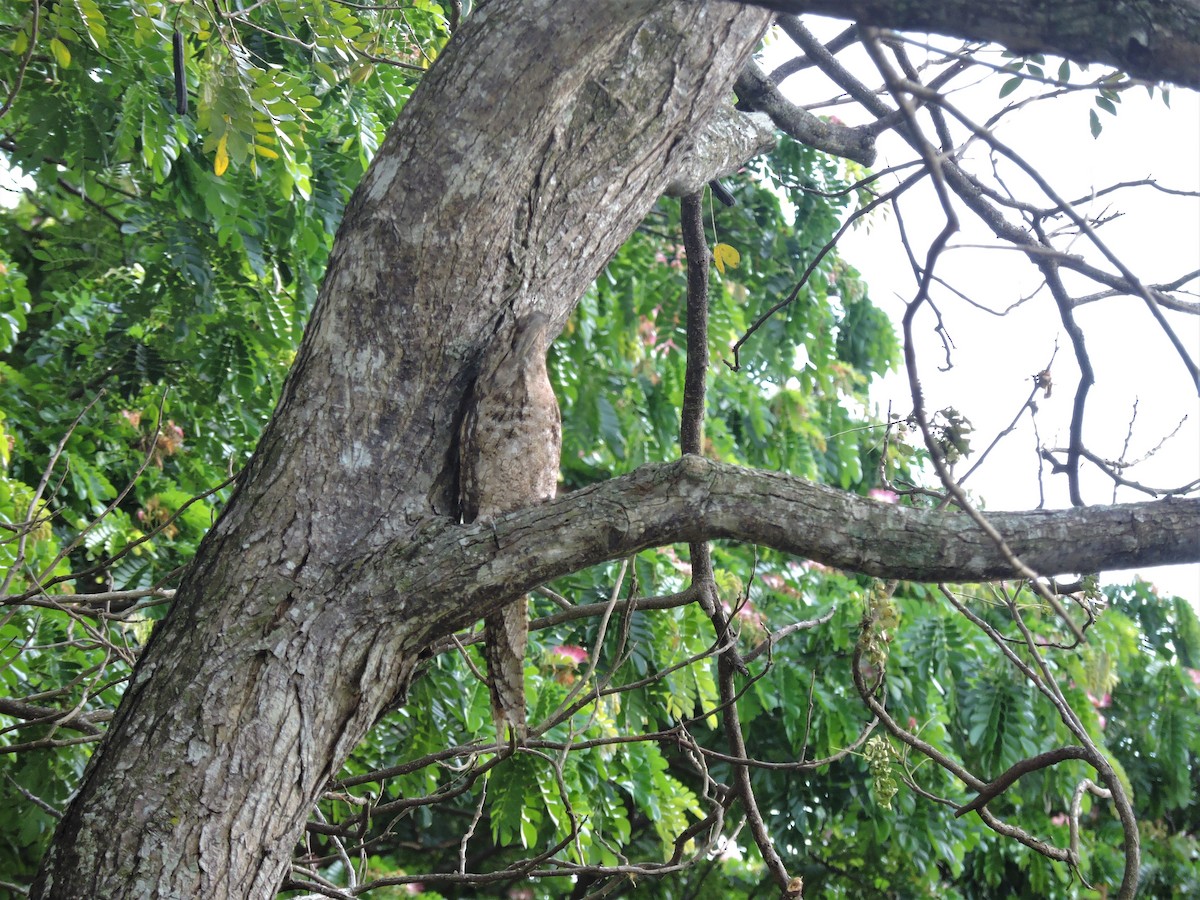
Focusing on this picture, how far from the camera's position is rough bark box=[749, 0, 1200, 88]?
4.02 ft

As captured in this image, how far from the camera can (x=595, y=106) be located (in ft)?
6.84

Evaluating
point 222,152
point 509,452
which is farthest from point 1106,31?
point 222,152

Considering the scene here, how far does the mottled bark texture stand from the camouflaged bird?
0.13 feet

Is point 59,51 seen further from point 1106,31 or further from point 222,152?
point 1106,31

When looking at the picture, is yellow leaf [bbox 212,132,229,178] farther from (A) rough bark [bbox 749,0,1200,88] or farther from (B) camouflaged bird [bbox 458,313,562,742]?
(A) rough bark [bbox 749,0,1200,88]

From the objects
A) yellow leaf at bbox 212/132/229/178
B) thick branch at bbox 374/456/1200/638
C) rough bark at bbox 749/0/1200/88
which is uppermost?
yellow leaf at bbox 212/132/229/178

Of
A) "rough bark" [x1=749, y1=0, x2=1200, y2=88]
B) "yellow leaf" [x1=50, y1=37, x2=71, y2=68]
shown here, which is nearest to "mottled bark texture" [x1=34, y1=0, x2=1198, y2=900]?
"rough bark" [x1=749, y1=0, x2=1200, y2=88]

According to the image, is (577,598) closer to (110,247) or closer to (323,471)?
(110,247)

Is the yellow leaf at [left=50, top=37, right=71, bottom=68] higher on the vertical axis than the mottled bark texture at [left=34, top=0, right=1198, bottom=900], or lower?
higher

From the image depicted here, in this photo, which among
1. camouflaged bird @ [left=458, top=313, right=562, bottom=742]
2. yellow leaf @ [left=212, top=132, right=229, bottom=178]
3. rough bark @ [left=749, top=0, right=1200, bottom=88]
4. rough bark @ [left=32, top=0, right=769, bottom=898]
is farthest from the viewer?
yellow leaf @ [left=212, top=132, right=229, bottom=178]

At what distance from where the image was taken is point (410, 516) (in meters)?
1.81

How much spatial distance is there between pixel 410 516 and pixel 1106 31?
1.25 meters

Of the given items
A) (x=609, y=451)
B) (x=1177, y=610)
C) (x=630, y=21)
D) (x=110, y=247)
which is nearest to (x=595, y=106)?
(x=630, y=21)

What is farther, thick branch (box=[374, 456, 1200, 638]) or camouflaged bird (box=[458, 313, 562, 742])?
camouflaged bird (box=[458, 313, 562, 742])
